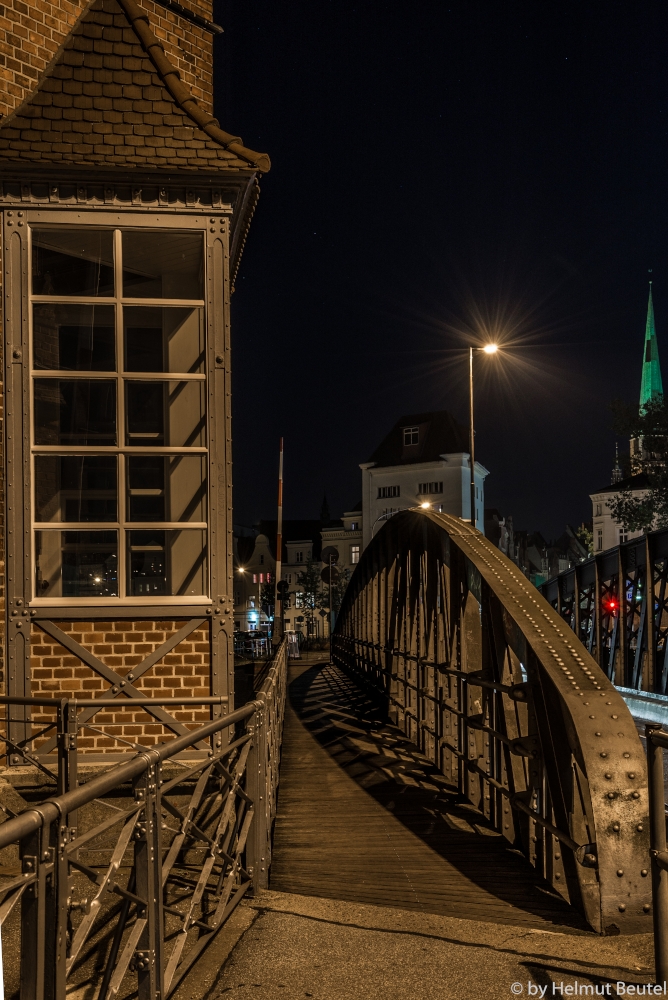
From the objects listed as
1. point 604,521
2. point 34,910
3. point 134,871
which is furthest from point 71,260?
point 604,521

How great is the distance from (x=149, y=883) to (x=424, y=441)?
7540 cm

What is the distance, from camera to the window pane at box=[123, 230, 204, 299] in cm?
731

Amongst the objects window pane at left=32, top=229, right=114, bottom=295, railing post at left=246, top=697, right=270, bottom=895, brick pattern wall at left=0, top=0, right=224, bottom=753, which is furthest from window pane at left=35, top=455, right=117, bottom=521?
railing post at left=246, top=697, right=270, bottom=895

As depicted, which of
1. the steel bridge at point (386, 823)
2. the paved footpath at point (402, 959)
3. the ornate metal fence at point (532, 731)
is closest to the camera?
the steel bridge at point (386, 823)

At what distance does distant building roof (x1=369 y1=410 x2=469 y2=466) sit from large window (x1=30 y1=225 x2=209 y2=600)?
6760cm

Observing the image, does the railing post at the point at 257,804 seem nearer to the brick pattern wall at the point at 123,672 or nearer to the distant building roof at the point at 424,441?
the brick pattern wall at the point at 123,672

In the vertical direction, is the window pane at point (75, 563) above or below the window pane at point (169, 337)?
below

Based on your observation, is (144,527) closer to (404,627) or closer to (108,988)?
(108,988)

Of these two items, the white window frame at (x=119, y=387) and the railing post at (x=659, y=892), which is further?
the white window frame at (x=119, y=387)

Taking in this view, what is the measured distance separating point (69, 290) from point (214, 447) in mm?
2442

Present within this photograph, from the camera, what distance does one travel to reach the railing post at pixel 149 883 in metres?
3.40

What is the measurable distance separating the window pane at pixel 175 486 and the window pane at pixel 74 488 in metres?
0.25

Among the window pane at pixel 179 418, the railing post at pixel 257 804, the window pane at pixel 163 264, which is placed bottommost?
the railing post at pixel 257 804

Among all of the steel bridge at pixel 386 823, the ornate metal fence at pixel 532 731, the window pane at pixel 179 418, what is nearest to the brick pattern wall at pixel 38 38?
the window pane at pixel 179 418
